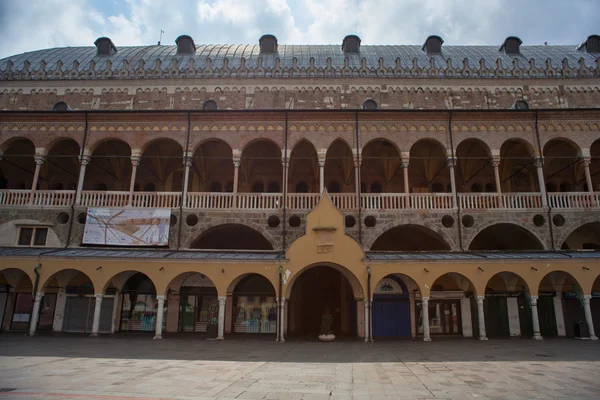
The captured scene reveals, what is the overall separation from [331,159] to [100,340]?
1761cm

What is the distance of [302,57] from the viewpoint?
31188 millimetres

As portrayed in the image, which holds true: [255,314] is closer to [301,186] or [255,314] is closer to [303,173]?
[301,186]

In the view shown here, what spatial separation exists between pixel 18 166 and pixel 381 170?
→ 947 inches

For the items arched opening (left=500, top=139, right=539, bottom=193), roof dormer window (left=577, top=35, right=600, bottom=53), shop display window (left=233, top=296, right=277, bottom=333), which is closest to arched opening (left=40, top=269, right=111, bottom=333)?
shop display window (left=233, top=296, right=277, bottom=333)

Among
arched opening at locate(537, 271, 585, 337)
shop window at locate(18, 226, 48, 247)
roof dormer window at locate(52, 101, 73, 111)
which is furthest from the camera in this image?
roof dormer window at locate(52, 101, 73, 111)

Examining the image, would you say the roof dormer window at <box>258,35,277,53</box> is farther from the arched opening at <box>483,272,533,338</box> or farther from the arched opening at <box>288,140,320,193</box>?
the arched opening at <box>483,272,533,338</box>

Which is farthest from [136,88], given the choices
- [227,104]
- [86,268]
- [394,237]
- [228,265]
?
[394,237]

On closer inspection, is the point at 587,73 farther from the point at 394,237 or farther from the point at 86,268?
the point at 86,268

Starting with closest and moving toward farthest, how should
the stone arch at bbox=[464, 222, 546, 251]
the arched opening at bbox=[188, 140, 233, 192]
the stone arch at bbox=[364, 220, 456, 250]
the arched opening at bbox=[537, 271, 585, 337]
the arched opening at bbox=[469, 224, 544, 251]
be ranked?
the stone arch at bbox=[364, 220, 456, 250], the arched opening at bbox=[537, 271, 585, 337], the stone arch at bbox=[464, 222, 546, 251], the arched opening at bbox=[469, 224, 544, 251], the arched opening at bbox=[188, 140, 233, 192]

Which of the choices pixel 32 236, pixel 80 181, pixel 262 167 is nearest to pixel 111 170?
pixel 80 181

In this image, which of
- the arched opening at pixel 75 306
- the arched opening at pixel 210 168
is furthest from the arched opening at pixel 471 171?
the arched opening at pixel 75 306

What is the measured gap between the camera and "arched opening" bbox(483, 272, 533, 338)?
74.2ft

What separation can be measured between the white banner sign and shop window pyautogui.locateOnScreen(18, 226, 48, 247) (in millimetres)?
2709

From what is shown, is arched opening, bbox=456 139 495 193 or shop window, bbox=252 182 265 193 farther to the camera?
shop window, bbox=252 182 265 193
